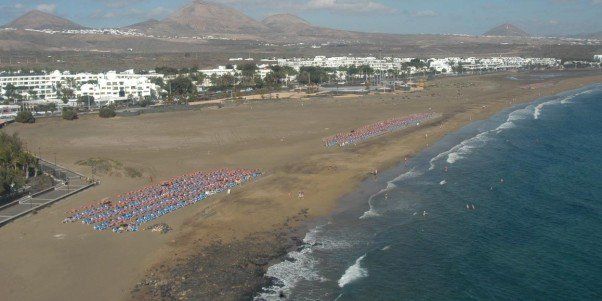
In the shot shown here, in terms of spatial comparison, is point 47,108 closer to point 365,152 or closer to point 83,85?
point 83,85

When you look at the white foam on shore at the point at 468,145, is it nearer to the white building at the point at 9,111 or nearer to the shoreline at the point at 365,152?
the shoreline at the point at 365,152

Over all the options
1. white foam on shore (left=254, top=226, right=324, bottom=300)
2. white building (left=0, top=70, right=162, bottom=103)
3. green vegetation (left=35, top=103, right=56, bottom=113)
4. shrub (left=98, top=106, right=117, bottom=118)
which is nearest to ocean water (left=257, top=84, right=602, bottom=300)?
white foam on shore (left=254, top=226, right=324, bottom=300)

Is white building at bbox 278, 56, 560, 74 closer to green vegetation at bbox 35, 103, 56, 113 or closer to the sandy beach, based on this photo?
the sandy beach

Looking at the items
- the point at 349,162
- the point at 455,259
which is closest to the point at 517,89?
the point at 349,162

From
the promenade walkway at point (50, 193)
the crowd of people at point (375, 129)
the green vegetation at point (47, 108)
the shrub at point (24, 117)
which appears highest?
the green vegetation at point (47, 108)

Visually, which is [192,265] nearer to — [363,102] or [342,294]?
[342,294]

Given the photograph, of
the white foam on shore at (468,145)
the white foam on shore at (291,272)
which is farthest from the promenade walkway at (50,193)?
the white foam on shore at (468,145)
